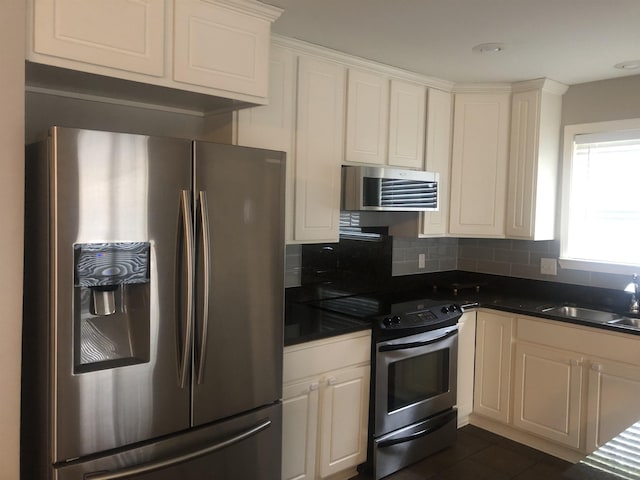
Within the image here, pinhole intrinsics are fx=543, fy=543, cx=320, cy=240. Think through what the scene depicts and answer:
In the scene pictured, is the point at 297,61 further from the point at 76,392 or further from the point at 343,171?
the point at 76,392

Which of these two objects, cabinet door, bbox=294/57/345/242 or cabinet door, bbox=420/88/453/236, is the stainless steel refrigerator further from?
cabinet door, bbox=420/88/453/236

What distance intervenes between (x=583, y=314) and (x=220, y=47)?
2.78 meters

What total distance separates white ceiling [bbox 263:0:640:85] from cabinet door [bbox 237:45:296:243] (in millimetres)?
153

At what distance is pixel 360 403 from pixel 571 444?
135 cm

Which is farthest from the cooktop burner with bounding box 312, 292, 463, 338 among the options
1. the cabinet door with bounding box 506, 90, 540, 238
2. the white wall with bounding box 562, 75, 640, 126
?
the white wall with bounding box 562, 75, 640, 126

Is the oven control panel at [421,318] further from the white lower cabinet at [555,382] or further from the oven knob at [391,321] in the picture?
the white lower cabinet at [555,382]

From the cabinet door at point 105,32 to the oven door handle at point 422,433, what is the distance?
2241 mm

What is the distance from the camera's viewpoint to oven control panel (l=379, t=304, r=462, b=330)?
300 centimetres

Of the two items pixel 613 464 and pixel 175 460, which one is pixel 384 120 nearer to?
pixel 175 460

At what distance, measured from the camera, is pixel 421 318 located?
10.4 ft

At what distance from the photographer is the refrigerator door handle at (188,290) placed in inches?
77.2

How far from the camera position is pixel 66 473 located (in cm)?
177

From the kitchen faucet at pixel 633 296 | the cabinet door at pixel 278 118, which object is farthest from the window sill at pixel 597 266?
the cabinet door at pixel 278 118

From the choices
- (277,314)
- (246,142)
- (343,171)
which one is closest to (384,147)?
(343,171)
